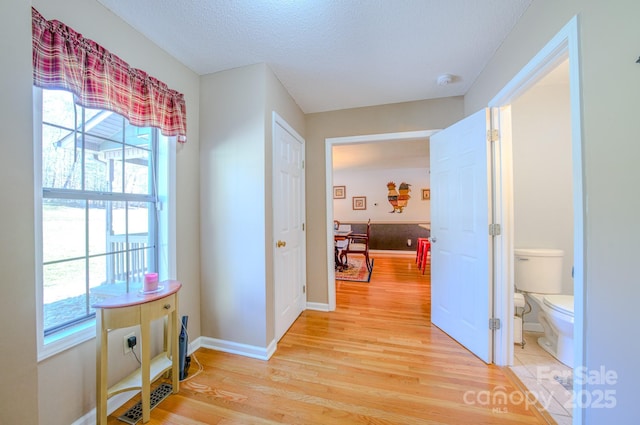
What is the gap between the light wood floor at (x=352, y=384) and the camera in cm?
128

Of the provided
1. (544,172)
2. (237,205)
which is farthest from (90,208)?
(544,172)

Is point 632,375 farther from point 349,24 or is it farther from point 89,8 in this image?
point 89,8

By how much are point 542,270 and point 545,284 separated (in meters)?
0.13

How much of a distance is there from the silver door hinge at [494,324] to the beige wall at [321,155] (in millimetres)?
1600

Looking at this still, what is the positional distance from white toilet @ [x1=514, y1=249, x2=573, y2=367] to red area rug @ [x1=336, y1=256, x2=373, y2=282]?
2.15 metres

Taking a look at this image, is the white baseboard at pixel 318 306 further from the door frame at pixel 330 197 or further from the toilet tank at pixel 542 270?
the toilet tank at pixel 542 270

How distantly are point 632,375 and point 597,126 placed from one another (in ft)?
3.17

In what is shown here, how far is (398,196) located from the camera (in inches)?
242

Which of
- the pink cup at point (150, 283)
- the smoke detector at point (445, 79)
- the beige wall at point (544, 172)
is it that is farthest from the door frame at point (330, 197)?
the pink cup at point (150, 283)

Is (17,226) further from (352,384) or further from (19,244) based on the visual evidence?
(352,384)

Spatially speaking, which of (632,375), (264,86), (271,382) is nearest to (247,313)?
(271,382)

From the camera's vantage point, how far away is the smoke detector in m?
2.01

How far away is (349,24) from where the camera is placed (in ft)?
4.76

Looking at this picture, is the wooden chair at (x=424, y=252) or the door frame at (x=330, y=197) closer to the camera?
the door frame at (x=330, y=197)
